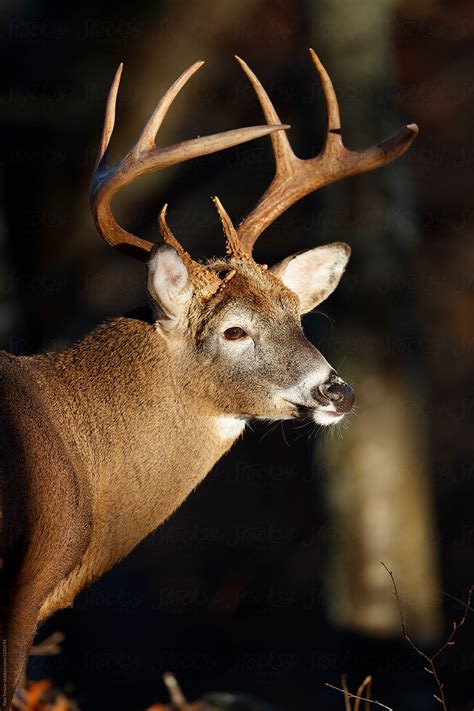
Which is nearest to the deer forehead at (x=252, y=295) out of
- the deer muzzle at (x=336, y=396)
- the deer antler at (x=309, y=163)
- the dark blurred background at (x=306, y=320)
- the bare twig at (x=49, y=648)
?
the deer antler at (x=309, y=163)

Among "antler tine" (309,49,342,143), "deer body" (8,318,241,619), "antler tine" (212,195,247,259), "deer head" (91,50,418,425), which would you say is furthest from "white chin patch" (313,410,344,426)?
"antler tine" (309,49,342,143)

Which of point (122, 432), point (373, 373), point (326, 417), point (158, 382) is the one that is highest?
point (158, 382)

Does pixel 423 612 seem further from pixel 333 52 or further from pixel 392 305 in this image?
pixel 333 52

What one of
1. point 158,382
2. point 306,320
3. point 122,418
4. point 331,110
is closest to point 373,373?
point 306,320

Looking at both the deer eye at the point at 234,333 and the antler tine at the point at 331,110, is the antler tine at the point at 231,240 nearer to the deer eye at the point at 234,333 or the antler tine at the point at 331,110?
the deer eye at the point at 234,333

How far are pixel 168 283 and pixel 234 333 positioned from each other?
42 cm

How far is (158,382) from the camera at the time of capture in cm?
558

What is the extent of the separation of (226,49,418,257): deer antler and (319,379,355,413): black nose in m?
1.10

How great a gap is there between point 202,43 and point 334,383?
23.5 ft

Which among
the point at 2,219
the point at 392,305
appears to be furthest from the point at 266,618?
the point at 2,219

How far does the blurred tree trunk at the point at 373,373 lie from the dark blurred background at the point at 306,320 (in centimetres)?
2

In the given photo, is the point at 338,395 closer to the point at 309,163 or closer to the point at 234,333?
the point at 234,333

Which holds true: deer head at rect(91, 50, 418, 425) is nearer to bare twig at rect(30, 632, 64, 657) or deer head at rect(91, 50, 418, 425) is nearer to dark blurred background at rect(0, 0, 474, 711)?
bare twig at rect(30, 632, 64, 657)

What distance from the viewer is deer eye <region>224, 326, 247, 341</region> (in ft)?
18.6
